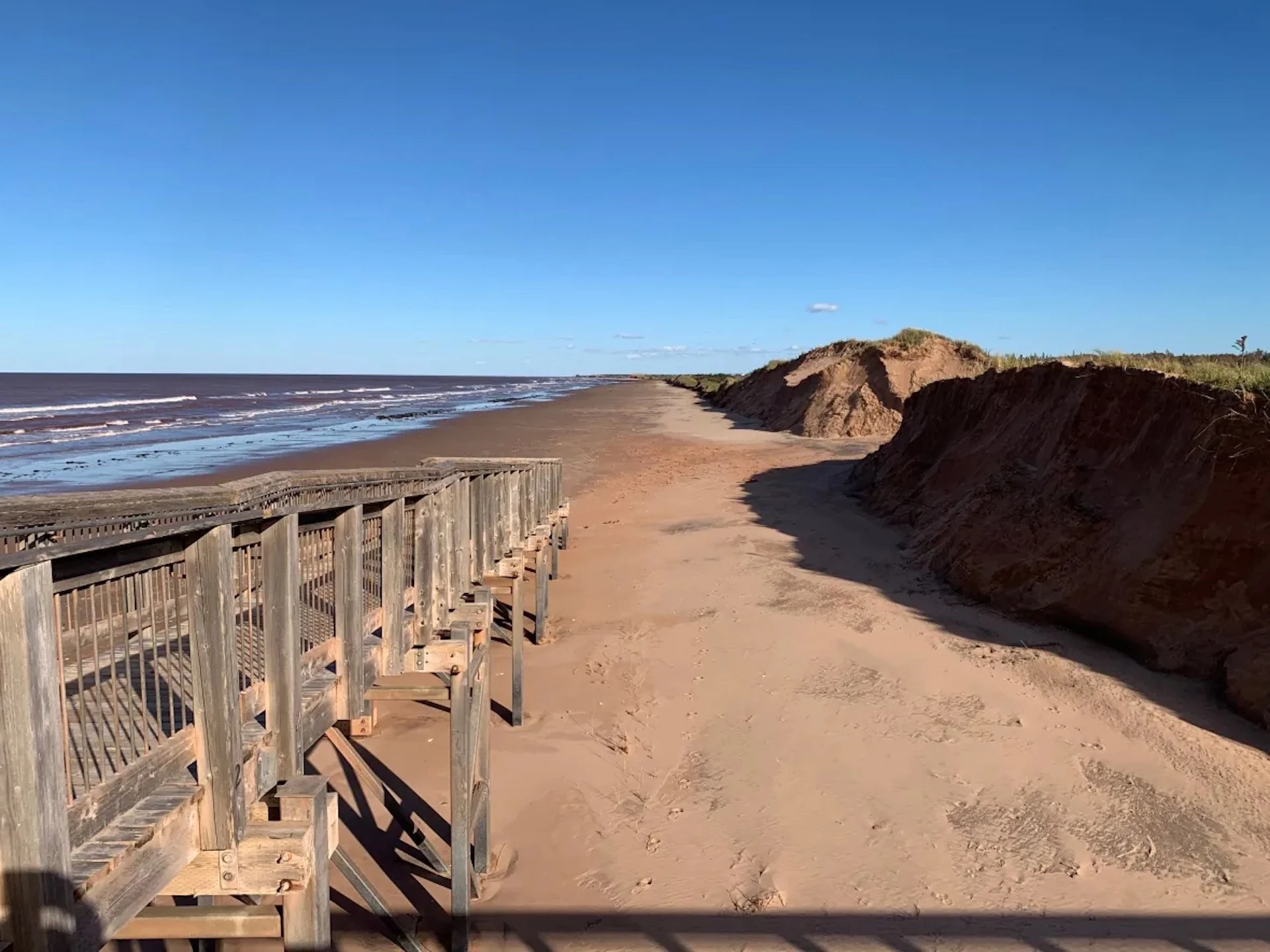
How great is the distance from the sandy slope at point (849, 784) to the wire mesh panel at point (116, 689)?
2.77m

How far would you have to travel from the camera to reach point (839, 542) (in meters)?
15.2

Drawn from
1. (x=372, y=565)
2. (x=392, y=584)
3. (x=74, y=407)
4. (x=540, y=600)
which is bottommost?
(x=540, y=600)

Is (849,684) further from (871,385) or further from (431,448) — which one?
(431,448)

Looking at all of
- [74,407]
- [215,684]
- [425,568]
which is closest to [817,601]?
[425,568]

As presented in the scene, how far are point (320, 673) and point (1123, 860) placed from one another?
19.0 ft

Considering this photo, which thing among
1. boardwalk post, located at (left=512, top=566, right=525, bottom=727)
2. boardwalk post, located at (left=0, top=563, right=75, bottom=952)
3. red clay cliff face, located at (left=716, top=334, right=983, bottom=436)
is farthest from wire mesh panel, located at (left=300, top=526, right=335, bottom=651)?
red clay cliff face, located at (left=716, top=334, right=983, bottom=436)

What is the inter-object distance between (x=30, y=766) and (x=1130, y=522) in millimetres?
11183

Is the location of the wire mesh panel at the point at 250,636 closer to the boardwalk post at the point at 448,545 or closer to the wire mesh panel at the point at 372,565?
the wire mesh panel at the point at 372,565

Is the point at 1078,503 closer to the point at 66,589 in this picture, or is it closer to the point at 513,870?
the point at 513,870

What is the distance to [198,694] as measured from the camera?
3.02 meters

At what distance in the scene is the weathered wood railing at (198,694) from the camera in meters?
2.18

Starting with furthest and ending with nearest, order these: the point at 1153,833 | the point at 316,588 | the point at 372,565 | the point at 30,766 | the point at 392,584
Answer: the point at 372,565 < the point at 1153,833 < the point at 392,584 < the point at 316,588 < the point at 30,766

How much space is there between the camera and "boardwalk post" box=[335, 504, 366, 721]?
4.43 meters

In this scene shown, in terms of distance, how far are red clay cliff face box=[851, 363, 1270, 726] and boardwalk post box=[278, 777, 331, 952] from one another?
8.10 meters
